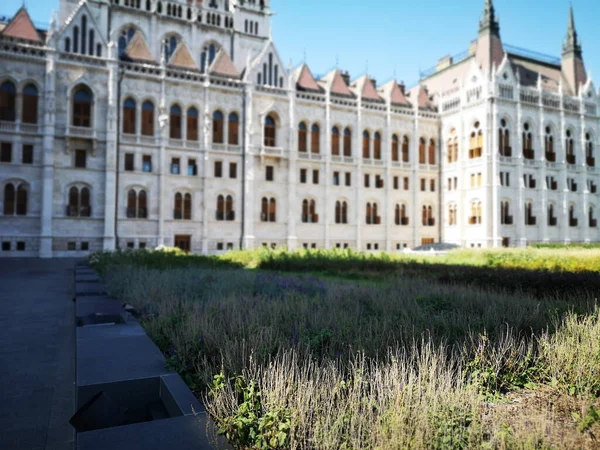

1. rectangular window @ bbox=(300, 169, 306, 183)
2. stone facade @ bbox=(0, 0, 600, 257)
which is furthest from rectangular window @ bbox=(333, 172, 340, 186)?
rectangular window @ bbox=(300, 169, 306, 183)

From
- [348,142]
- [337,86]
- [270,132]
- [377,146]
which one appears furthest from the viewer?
[377,146]

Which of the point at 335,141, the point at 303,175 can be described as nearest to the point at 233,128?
the point at 303,175

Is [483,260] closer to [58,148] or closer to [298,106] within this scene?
[298,106]

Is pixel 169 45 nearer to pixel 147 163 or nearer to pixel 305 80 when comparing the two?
pixel 305 80

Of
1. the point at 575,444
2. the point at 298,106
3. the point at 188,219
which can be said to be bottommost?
the point at 575,444

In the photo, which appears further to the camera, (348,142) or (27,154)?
(348,142)

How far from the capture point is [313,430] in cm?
405

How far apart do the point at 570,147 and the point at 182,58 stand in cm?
4631

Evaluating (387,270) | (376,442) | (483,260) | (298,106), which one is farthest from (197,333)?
(298,106)

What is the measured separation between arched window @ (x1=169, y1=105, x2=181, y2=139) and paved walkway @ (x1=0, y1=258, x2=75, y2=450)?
27707mm

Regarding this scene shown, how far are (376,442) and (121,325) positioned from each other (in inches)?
255

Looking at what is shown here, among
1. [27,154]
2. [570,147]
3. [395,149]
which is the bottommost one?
[27,154]

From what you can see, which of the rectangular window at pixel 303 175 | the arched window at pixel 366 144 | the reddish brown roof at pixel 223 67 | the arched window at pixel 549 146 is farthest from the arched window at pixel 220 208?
the arched window at pixel 549 146

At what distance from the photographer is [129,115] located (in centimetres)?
3816
